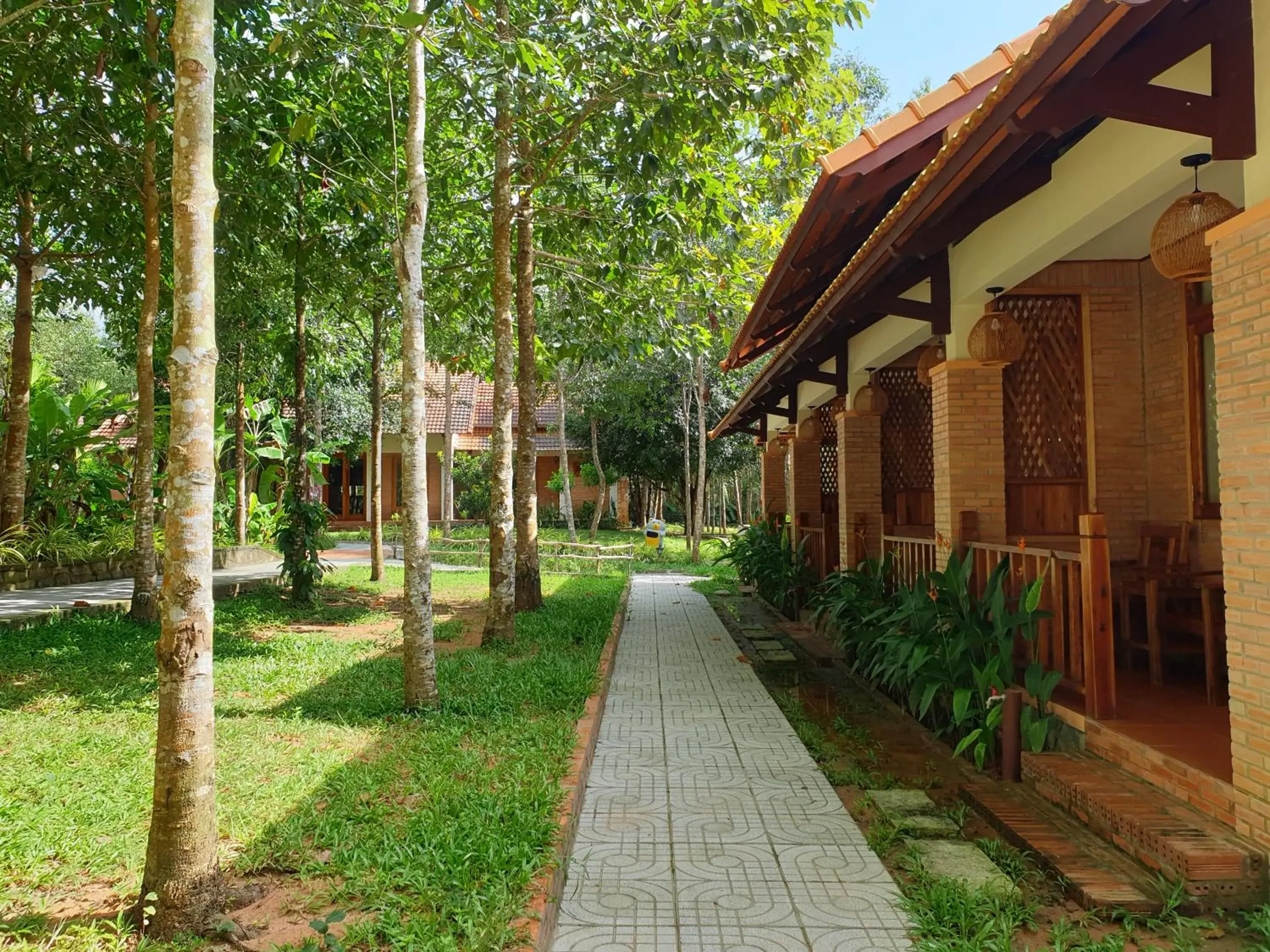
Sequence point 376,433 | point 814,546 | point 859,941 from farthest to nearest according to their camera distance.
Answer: point 376,433
point 814,546
point 859,941

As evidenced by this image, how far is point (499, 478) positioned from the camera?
26.3 ft

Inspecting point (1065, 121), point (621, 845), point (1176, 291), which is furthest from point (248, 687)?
point (1176, 291)

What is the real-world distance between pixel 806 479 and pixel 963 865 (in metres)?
8.99

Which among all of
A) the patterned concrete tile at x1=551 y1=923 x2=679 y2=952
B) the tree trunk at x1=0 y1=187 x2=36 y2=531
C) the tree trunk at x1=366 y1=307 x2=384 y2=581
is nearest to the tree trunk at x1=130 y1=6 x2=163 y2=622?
the tree trunk at x1=0 y1=187 x2=36 y2=531

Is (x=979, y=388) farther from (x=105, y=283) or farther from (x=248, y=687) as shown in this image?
(x=105, y=283)

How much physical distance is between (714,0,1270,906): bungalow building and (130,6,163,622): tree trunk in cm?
601

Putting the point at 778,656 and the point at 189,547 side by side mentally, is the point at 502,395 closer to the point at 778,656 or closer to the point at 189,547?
the point at 778,656

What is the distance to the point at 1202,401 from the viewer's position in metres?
5.52

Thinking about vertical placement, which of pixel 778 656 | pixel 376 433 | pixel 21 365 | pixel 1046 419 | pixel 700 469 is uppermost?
pixel 21 365

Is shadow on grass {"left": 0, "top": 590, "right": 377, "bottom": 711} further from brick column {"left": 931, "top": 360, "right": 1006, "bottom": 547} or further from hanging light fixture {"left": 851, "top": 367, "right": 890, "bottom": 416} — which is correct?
hanging light fixture {"left": 851, "top": 367, "right": 890, "bottom": 416}

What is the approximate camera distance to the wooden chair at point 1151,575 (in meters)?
4.94

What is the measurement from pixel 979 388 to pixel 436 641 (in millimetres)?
5864

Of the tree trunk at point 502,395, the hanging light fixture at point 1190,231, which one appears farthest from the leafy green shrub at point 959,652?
the tree trunk at point 502,395

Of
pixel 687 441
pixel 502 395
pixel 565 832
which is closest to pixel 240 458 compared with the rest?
pixel 502 395
